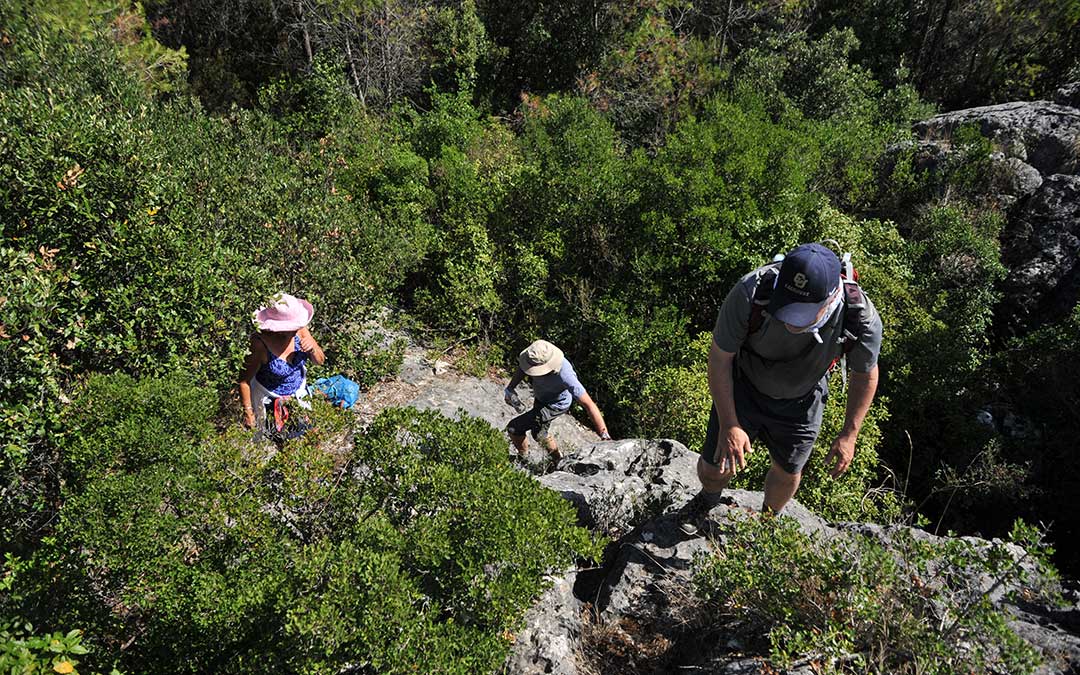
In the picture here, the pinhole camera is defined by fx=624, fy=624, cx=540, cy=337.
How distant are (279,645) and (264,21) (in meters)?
18.3

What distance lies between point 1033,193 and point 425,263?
1261 centimetres

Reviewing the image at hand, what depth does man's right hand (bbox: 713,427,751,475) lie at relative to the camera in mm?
3367

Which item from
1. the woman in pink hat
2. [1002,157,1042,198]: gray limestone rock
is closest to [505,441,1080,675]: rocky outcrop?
the woman in pink hat

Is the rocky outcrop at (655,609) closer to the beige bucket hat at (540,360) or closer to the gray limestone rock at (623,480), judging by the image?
the gray limestone rock at (623,480)

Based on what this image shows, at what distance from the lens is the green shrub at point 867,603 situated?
2564 mm

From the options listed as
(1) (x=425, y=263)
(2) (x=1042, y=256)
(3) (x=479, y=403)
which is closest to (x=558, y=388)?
(3) (x=479, y=403)

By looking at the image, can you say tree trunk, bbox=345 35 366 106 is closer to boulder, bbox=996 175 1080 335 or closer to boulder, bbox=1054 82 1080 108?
boulder, bbox=996 175 1080 335

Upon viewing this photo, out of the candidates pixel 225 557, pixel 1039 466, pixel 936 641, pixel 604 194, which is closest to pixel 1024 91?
pixel 1039 466

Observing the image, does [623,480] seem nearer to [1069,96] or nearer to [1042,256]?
[1042,256]

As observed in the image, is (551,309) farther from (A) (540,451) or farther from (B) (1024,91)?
(B) (1024,91)

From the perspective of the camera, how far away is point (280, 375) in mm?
4977

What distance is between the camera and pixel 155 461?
11.2ft

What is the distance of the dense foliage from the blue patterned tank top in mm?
554

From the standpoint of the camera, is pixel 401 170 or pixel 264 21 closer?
pixel 401 170
